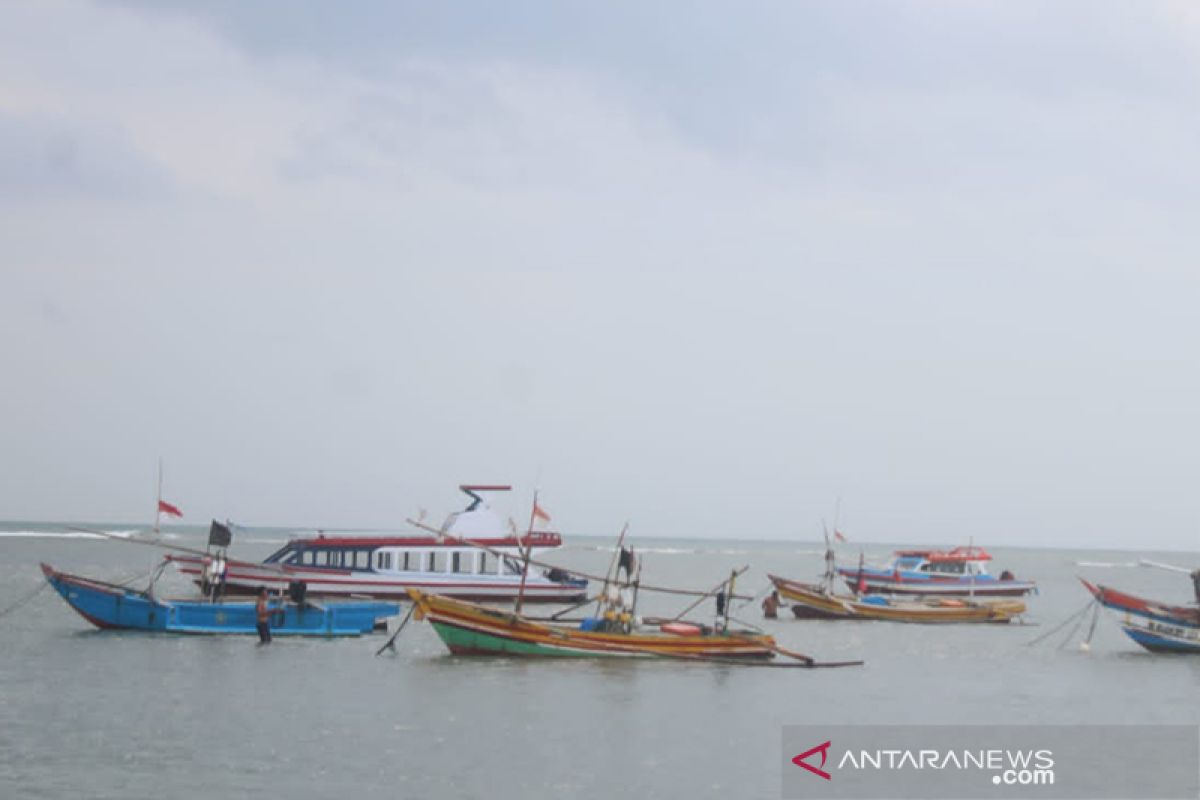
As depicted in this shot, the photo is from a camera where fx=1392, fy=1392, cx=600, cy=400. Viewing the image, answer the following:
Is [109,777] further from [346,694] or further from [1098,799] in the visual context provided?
[1098,799]

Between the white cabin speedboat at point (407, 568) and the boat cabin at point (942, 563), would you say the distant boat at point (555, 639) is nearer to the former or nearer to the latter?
the white cabin speedboat at point (407, 568)

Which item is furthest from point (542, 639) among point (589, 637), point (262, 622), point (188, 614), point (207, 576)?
point (207, 576)

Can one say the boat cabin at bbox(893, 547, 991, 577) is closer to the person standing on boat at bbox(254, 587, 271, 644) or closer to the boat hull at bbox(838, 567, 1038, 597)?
the boat hull at bbox(838, 567, 1038, 597)

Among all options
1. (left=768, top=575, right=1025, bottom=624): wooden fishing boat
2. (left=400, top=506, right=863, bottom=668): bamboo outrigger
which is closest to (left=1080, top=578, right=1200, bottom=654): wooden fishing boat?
(left=400, top=506, right=863, bottom=668): bamboo outrigger

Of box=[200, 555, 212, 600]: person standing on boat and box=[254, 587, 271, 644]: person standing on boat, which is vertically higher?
box=[200, 555, 212, 600]: person standing on boat

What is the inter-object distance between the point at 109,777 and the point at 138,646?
1779 centimetres

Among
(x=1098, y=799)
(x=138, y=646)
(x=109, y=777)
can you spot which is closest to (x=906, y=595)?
(x=138, y=646)

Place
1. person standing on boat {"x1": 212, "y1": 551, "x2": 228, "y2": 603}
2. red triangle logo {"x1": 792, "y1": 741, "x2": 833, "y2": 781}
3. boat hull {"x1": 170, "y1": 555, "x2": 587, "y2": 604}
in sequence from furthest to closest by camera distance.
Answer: boat hull {"x1": 170, "y1": 555, "x2": 587, "y2": 604}
person standing on boat {"x1": 212, "y1": 551, "x2": 228, "y2": 603}
red triangle logo {"x1": 792, "y1": 741, "x2": 833, "y2": 781}

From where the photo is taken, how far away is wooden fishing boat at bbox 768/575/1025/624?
5800 cm

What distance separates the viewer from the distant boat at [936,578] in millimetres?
73750

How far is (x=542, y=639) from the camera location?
120ft

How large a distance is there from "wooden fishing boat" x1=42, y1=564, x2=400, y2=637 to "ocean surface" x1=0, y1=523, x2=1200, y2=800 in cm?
63

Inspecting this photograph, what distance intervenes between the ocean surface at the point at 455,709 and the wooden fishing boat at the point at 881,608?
9.54m

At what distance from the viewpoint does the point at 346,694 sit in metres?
31.5
